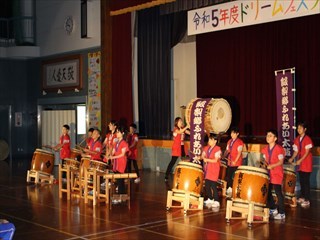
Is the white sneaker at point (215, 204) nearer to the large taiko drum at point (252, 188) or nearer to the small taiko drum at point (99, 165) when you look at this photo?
the large taiko drum at point (252, 188)

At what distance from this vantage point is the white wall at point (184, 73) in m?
14.9

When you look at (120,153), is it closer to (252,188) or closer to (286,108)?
(252,188)

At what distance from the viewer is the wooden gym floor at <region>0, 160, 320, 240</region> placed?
661 centimetres

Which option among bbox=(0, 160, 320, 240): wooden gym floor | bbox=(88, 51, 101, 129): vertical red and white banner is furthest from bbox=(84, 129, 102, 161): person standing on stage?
bbox=(88, 51, 101, 129): vertical red and white banner

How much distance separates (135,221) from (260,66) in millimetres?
6282

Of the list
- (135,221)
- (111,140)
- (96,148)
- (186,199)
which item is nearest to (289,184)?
(186,199)

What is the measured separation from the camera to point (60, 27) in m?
15.7

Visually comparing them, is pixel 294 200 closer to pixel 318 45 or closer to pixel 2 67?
pixel 318 45

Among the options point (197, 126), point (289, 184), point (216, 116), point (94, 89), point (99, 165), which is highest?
point (94, 89)

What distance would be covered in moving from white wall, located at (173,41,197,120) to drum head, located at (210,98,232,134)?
191 inches

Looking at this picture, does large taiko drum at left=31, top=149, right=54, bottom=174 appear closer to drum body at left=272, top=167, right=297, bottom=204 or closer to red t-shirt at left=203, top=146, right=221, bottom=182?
red t-shirt at left=203, top=146, right=221, bottom=182

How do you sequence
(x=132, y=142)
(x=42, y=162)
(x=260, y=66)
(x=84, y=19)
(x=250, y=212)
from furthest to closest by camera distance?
(x=84, y=19)
(x=260, y=66)
(x=132, y=142)
(x=42, y=162)
(x=250, y=212)

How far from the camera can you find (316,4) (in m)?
8.91

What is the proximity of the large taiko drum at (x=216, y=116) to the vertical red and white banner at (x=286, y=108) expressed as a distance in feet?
2.96
